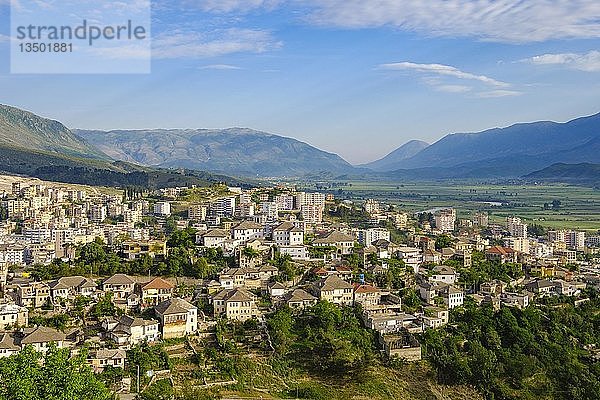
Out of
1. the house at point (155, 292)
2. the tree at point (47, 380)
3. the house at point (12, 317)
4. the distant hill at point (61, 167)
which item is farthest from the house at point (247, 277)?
the distant hill at point (61, 167)

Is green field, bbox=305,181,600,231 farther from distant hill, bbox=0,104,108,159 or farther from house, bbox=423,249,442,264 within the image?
distant hill, bbox=0,104,108,159

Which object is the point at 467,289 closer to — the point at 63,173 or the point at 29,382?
the point at 29,382

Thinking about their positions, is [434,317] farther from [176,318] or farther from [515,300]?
[176,318]

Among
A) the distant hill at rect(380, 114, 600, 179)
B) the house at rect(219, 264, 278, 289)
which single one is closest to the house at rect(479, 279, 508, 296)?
the house at rect(219, 264, 278, 289)

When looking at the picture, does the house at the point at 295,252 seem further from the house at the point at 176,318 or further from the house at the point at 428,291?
the house at the point at 176,318

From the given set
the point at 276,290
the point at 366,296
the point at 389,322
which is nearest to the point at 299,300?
the point at 276,290

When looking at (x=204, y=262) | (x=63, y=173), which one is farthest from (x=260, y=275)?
(x=63, y=173)
